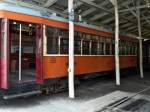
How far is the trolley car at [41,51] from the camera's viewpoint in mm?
6684

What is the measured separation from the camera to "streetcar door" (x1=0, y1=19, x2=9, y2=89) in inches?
257

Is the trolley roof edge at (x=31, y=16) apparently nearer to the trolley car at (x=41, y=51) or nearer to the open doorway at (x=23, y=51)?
the trolley car at (x=41, y=51)

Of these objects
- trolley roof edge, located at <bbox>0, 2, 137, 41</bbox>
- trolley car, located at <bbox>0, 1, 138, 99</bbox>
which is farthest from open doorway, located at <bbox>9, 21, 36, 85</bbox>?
trolley roof edge, located at <bbox>0, 2, 137, 41</bbox>

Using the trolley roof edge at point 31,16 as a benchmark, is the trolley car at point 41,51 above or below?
below

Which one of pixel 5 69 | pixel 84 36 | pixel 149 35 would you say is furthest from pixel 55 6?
pixel 149 35

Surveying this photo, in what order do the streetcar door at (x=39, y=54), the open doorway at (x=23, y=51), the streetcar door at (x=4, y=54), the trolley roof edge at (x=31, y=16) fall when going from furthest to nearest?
the streetcar door at (x=39, y=54) < the open doorway at (x=23, y=51) < the trolley roof edge at (x=31, y=16) < the streetcar door at (x=4, y=54)

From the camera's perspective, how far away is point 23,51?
987cm

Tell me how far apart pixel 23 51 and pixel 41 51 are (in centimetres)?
248

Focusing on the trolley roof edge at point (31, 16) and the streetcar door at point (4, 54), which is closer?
the streetcar door at point (4, 54)

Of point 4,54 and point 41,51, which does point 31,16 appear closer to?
point 41,51


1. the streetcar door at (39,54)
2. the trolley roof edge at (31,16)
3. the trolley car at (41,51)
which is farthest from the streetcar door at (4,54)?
the streetcar door at (39,54)

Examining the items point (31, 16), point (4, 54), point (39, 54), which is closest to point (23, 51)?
point (39, 54)

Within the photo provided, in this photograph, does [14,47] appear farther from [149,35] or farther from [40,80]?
[149,35]

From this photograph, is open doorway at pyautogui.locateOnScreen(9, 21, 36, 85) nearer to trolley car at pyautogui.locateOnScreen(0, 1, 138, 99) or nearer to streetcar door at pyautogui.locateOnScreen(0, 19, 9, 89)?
trolley car at pyautogui.locateOnScreen(0, 1, 138, 99)
